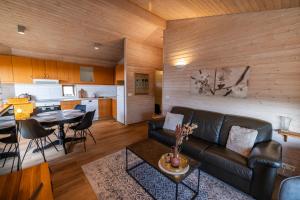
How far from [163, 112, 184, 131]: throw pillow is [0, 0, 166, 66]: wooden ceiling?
8.51 feet

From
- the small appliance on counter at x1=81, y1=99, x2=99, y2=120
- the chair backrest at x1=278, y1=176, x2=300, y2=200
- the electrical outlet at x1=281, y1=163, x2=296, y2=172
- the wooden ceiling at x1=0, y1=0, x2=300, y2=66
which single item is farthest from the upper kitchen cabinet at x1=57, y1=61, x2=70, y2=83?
the electrical outlet at x1=281, y1=163, x2=296, y2=172

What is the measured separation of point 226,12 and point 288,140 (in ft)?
8.29

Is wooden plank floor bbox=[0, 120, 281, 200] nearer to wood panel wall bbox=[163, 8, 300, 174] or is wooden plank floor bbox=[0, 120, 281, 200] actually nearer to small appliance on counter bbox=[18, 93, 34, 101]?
wood panel wall bbox=[163, 8, 300, 174]

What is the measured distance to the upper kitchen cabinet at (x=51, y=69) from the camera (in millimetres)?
4598

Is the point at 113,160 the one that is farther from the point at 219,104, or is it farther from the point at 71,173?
the point at 219,104

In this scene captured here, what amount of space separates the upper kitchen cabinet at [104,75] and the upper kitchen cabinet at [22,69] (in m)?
2.10

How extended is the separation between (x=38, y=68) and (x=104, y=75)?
2.26m

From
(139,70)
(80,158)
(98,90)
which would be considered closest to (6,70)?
(98,90)

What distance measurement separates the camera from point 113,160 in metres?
2.59

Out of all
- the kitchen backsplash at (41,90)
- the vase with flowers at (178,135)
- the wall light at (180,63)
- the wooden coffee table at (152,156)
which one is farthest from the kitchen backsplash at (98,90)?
the vase with flowers at (178,135)

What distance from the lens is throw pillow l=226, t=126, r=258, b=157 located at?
2.05 metres

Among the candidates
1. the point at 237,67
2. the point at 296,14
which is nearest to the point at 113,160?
the point at 237,67

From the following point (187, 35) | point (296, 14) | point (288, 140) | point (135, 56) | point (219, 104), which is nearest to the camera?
point (296, 14)

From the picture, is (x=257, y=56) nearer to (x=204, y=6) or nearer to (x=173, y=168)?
(x=204, y=6)
